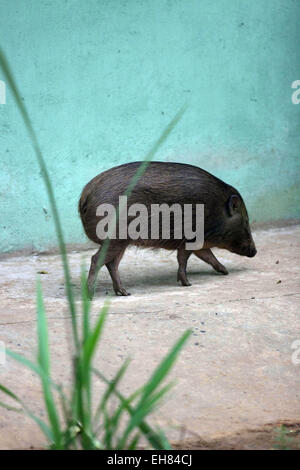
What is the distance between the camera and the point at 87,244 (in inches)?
254

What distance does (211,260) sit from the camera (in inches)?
227

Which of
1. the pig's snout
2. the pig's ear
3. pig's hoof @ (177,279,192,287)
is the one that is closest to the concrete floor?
pig's hoof @ (177,279,192,287)

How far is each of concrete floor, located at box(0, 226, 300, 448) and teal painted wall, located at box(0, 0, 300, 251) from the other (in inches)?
38.8

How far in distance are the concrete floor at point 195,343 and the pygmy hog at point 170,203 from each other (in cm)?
24

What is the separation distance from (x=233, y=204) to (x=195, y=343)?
1.74m

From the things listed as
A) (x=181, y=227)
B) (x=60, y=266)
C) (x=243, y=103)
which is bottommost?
(x=60, y=266)

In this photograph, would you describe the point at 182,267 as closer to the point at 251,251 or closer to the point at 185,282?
the point at 185,282

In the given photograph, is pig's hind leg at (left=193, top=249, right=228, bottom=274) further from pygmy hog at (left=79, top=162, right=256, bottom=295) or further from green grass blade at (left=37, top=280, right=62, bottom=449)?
green grass blade at (left=37, top=280, right=62, bottom=449)

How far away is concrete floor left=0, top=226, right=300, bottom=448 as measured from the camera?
11.5 ft

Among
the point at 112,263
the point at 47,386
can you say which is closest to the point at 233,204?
the point at 112,263
